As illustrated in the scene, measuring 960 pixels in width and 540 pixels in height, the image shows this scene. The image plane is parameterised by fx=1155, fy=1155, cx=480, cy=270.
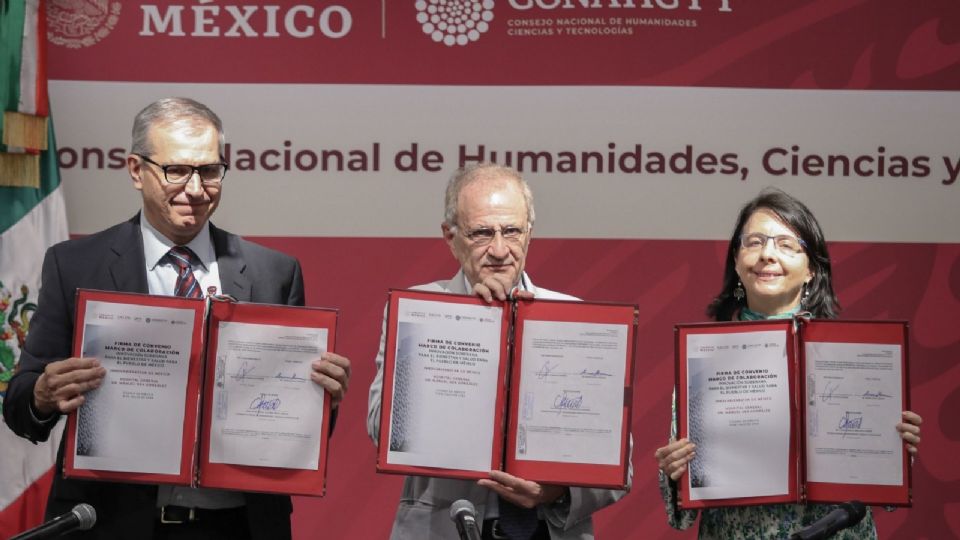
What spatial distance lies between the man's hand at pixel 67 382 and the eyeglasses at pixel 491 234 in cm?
89

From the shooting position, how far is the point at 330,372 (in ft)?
8.34

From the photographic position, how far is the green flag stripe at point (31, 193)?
13.4 ft

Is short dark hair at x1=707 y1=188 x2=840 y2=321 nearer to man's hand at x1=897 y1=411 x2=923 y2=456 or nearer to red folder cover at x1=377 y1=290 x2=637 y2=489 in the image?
man's hand at x1=897 y1=411 x2=923 y2=456

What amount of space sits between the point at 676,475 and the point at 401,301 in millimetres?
744

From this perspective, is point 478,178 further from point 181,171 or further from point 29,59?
point 29,59

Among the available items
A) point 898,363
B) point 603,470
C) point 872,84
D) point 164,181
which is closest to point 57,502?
point 164,181

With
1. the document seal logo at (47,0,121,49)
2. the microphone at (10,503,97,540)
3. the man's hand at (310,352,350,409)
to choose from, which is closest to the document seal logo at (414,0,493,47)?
the document seal logo at (47,0,121,49)

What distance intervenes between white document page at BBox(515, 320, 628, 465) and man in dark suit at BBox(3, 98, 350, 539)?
1.38 ft

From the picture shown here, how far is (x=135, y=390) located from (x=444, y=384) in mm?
679

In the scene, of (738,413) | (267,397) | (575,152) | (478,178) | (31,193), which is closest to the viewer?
(267,397)

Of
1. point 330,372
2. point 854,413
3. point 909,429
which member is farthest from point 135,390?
point 909,429

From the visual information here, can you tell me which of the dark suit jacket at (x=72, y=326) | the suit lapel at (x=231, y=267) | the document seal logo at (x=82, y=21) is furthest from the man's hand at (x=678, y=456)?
the document seal logo at (x=82, y=21)

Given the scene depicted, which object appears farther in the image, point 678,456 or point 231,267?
point 231,267

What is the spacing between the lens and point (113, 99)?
4.29 metres
